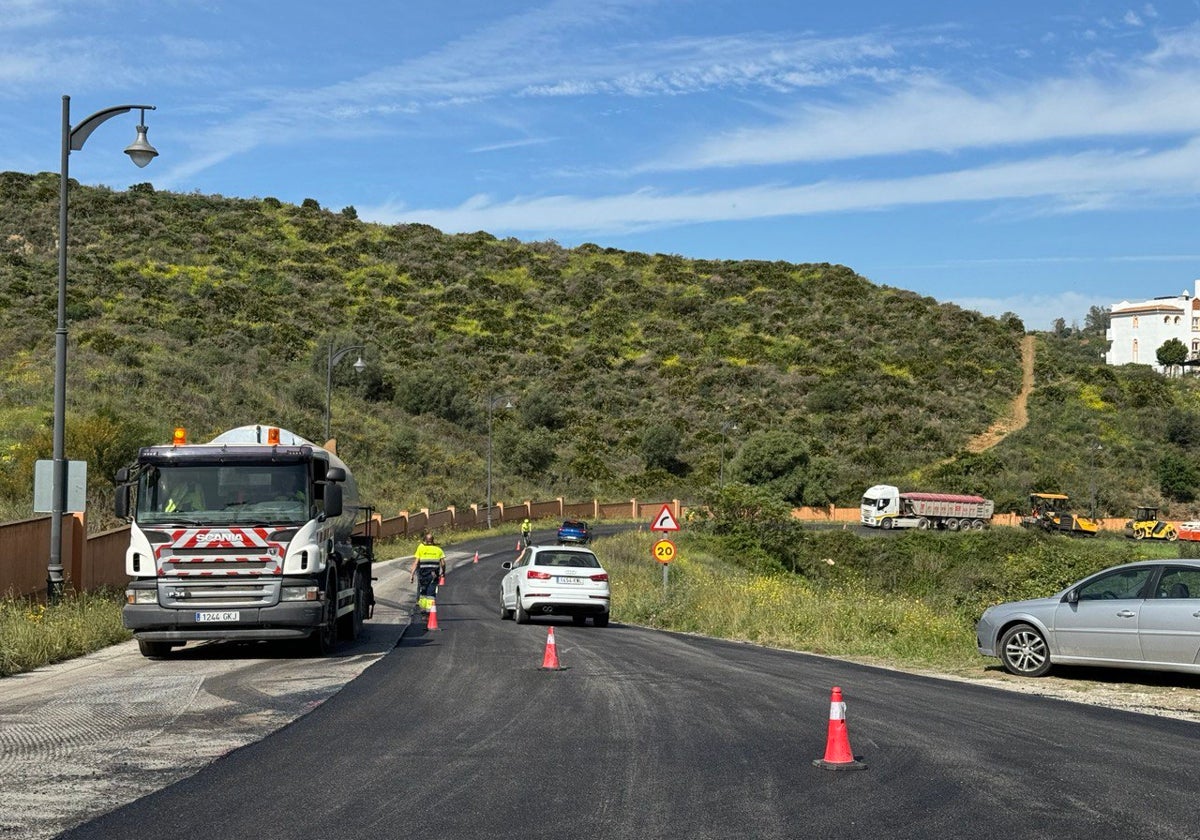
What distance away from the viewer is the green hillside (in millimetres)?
74000

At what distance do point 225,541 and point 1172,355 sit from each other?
13974 centimetres

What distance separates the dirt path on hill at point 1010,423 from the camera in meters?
90.7

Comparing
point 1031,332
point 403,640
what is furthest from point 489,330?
point 403,640

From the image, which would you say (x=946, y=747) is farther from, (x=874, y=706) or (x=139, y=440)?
(x=139, y=440)

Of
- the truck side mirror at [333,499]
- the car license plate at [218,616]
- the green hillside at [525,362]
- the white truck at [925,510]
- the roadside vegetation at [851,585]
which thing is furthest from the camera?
the white truck at [925,510]

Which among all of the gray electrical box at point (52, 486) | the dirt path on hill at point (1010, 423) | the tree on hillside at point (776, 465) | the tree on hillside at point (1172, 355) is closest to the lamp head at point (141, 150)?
the gray electrical box at point (52, 486)

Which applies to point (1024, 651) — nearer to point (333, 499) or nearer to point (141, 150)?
point (333, 499)

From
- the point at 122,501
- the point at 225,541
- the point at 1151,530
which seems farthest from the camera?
the point at 1151,530

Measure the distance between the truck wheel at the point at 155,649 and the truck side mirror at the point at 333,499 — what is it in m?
2.79

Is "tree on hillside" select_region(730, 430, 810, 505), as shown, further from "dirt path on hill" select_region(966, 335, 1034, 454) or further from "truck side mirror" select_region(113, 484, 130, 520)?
"truck side mirror" select_region(113, 484, 130, 520)

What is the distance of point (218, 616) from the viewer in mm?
16031

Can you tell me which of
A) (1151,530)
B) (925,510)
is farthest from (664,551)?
(1151,530)

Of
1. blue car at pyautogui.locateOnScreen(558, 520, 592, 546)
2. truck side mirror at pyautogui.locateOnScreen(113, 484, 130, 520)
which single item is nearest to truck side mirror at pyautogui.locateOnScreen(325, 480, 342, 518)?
truck side mirror at pyautogui.locateOnScreen(113, 484, 130, 520)

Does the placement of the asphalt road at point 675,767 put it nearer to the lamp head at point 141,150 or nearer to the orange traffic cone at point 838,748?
the orange traffic cone at point 838,748
